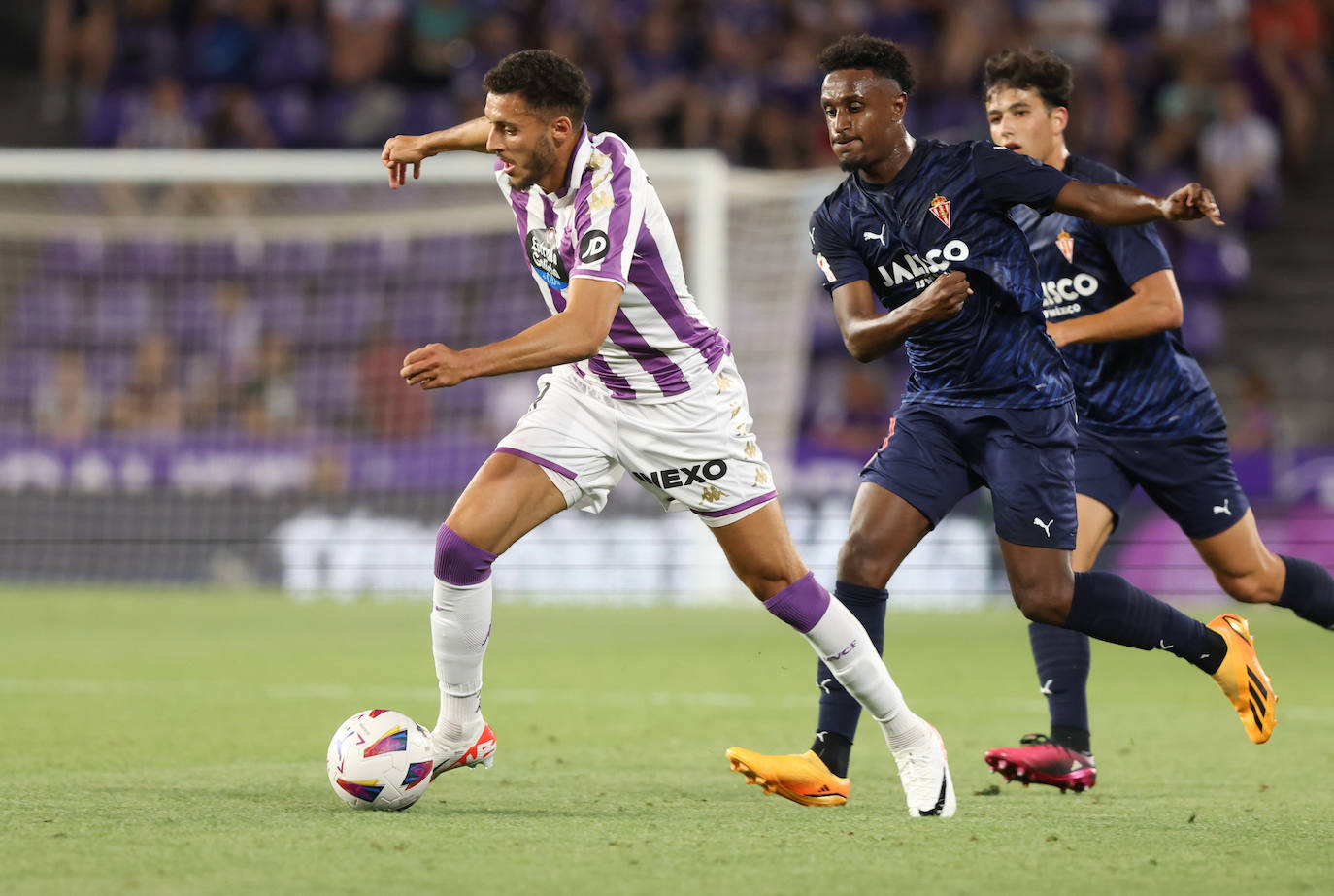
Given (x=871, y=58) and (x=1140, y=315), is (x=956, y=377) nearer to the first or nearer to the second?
(x=1140, y=315)

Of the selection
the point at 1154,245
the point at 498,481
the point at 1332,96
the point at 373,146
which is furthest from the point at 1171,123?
the point at 498,481

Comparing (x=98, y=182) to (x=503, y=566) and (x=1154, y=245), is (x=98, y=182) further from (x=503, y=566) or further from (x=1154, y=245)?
(x=1154, y=245)

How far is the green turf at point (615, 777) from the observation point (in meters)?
3.91

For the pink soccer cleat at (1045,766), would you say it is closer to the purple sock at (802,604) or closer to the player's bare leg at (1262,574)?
the purple sock at (802,604)

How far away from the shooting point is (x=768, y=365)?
1405 centimetres

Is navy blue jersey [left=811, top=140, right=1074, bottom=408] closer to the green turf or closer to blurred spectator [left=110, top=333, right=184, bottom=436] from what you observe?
the green turf

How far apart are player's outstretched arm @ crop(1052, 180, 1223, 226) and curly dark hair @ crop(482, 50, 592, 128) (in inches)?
56.2

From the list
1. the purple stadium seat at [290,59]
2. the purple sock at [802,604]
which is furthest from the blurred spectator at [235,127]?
the purple sock at [802,604]

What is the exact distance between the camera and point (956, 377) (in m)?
→ 5.34

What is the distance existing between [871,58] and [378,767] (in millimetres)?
2489

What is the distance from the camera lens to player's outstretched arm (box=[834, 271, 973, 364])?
4.77m

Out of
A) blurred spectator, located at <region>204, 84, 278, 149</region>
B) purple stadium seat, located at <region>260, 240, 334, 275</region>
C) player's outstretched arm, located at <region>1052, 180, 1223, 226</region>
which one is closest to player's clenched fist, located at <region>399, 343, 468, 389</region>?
player's outstretched arm, located at <region>1052, 180, 1223, 226</region>

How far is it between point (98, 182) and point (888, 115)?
33.5 ft

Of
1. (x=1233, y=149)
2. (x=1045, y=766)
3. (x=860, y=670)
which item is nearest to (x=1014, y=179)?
(x=860, y=670)
